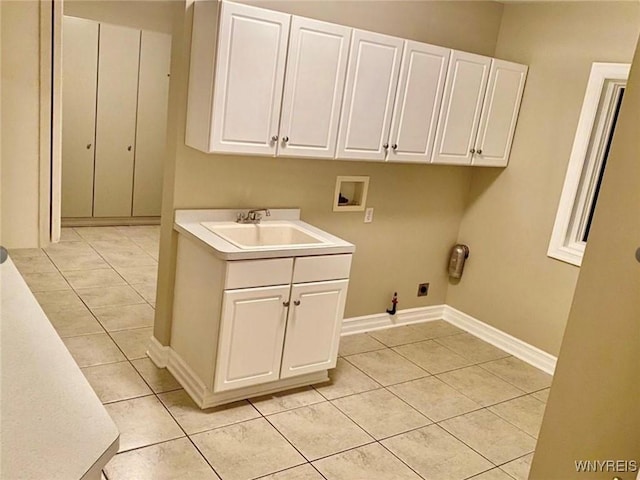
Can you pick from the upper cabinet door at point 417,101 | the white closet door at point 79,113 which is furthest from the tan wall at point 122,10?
the upper cabinet door at point 417,101

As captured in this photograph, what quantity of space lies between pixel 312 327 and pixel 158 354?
974 millimetres

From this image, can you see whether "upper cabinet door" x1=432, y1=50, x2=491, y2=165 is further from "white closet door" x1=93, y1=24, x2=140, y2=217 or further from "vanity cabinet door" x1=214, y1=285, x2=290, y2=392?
"white closet door" x1=93, y1=24, x2=140, y2=217

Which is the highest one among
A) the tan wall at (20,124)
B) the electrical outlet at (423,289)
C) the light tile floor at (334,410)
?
the tan wall at (20,124)

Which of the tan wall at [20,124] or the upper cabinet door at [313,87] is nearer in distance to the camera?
the tan wall at [20,124]

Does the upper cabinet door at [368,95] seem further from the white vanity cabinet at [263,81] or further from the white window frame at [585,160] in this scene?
the white window frame at [585,160]

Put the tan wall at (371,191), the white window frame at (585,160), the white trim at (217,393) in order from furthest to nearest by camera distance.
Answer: the white window frame at (585,160), the tan wall at (371,191), the white trim at (217,393)

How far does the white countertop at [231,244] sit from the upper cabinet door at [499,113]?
53.3 inches

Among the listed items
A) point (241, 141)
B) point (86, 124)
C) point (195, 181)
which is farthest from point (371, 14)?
point (86, 124)

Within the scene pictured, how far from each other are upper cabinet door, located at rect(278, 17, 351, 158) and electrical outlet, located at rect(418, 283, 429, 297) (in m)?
1.69

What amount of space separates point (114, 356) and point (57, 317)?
0.73 m

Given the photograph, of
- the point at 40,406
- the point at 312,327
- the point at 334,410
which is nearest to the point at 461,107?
the point at 312,327

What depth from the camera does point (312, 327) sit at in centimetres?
306

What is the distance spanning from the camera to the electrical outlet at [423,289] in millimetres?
4352

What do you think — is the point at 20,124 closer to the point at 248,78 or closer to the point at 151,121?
the point at 248,78
